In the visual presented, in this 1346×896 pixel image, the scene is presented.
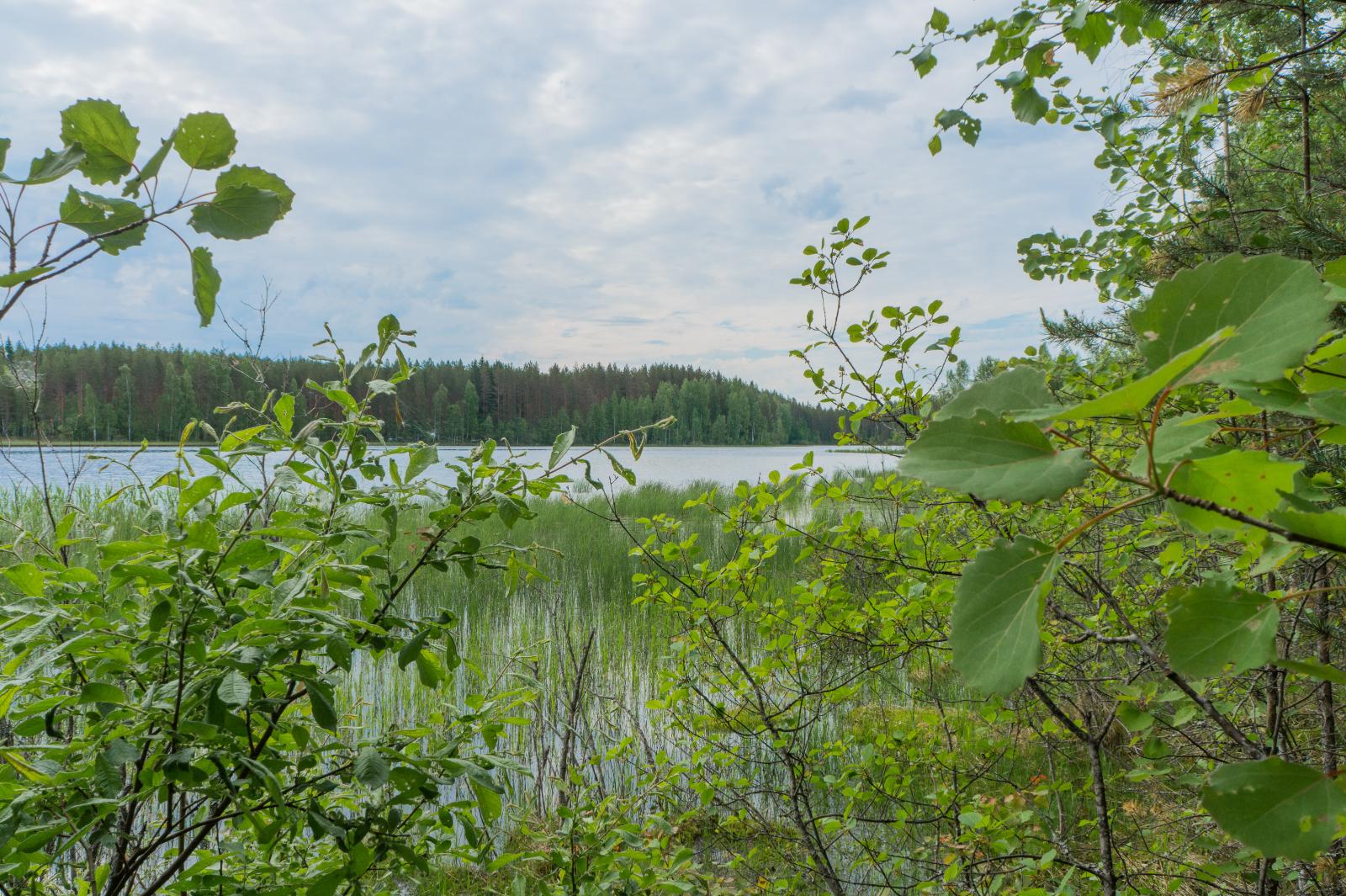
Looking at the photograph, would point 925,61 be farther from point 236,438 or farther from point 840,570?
point 236,438

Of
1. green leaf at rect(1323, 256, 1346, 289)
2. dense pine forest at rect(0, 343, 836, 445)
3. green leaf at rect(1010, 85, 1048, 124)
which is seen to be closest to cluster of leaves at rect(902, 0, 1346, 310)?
green leaf at rect(1010, 85, 1048, 124)

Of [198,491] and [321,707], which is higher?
[198,491]

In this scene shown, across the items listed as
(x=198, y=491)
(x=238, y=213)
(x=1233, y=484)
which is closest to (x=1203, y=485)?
(x=1233, y=484)

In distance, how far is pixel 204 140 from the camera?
25.1 inches

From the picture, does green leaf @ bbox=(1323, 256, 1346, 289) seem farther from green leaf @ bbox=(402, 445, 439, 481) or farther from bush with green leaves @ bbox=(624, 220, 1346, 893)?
green leaf @ bbox=(402, 445, 439, 481)

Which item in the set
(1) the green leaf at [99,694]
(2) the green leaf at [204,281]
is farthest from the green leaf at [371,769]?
(2) the green leaf at [204,281]

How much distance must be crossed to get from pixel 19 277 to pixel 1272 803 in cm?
95

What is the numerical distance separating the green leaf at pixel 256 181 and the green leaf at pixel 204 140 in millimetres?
21

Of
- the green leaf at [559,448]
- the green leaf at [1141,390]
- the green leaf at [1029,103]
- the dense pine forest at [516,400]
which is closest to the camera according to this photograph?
the green leaf at [1141,390]

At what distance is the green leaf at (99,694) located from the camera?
0.89 meters

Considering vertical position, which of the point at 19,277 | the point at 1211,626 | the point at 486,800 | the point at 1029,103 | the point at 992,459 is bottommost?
the point at 486,800

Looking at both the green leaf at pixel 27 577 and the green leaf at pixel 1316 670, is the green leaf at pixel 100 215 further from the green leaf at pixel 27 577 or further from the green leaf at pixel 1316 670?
the green leaf at pixel 1316 670

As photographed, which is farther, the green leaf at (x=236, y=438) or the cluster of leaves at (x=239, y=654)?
the green leaf at (x=236, y=438)

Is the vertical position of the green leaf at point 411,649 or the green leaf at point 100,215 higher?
the green leaf at point 100,215
